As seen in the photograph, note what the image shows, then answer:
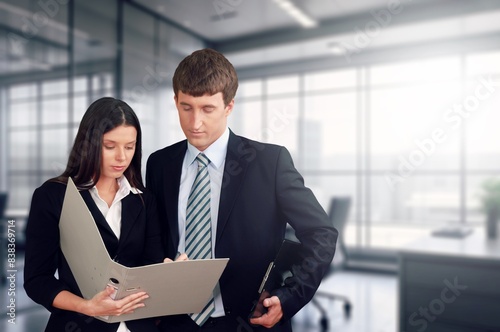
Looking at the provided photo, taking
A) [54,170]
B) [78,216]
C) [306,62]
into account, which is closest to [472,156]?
[306,62]

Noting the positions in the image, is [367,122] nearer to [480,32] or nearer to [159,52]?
[480,32]

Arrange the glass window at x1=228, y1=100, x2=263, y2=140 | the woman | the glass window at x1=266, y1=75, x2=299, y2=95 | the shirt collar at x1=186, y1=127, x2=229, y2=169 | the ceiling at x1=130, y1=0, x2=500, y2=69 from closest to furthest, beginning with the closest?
the woman < the shirt collar at x1=186, y1=127, x2=229, y2=169 < the ceiling at x1=130, y1=0, x2=500, y2=69 < the glass window at x1=266, y1=75, x2=299, y2=95 < the glass window at x1=228, y1=100, x2=263, y2=140

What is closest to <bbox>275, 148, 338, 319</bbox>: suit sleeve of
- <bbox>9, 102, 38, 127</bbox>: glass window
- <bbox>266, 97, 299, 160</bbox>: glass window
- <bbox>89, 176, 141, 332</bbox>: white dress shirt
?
<bbox>89, 176, 141, 332</bbox>: white dress shirt

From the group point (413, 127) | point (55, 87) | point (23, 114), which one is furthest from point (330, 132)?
point (23, 114)

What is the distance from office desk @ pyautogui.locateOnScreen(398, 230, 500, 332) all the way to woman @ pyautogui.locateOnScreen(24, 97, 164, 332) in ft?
5.46

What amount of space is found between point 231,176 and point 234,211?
0.11 m

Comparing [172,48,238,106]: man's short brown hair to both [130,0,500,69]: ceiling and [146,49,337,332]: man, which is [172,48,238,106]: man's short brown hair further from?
[130,0,500,69]: ceiling

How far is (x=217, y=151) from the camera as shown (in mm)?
1315

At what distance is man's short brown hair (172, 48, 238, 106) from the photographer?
3.82 ft

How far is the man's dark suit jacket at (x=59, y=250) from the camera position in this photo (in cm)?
110

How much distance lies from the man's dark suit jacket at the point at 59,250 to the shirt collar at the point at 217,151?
0.22 metres

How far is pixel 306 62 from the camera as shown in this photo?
7.11 metres

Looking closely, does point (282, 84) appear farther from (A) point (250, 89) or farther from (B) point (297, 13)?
(B) point (297, 13)

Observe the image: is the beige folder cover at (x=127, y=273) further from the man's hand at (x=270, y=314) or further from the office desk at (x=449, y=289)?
the office desk at (x=449, y=289)
